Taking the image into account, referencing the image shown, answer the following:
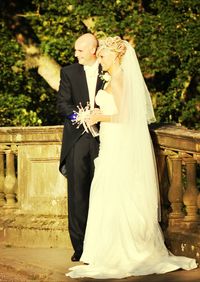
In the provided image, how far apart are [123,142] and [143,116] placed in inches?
10.4

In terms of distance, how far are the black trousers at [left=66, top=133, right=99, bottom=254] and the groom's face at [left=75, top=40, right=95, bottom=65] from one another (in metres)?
0.61

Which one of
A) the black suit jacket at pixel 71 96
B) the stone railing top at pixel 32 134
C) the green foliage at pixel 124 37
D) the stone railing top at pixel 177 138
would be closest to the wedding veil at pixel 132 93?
the stone railing top at pixel 177 138

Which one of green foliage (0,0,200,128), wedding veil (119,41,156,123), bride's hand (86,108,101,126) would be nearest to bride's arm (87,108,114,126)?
bride's hand (86,108,101,126)

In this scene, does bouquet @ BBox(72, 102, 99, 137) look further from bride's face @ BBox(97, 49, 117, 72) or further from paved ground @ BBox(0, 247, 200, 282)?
paved ground @ BBox(0, 247, 200, 282)

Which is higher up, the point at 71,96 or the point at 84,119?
the point at 71,96

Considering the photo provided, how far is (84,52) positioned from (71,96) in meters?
0.39

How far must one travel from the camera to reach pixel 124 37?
52.0 feet

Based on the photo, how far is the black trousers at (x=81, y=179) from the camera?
9.24 meters

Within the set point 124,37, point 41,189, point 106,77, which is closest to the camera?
point 106,77

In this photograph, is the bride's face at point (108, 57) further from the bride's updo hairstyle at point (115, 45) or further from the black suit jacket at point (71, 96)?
the black suit jacket at point (71, 96)

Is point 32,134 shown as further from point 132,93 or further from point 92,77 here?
point 132,93

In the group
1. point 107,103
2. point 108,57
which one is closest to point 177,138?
point 107,103

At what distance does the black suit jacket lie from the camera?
9.28 metres

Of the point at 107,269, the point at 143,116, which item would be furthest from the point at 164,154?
the point at 107,269
